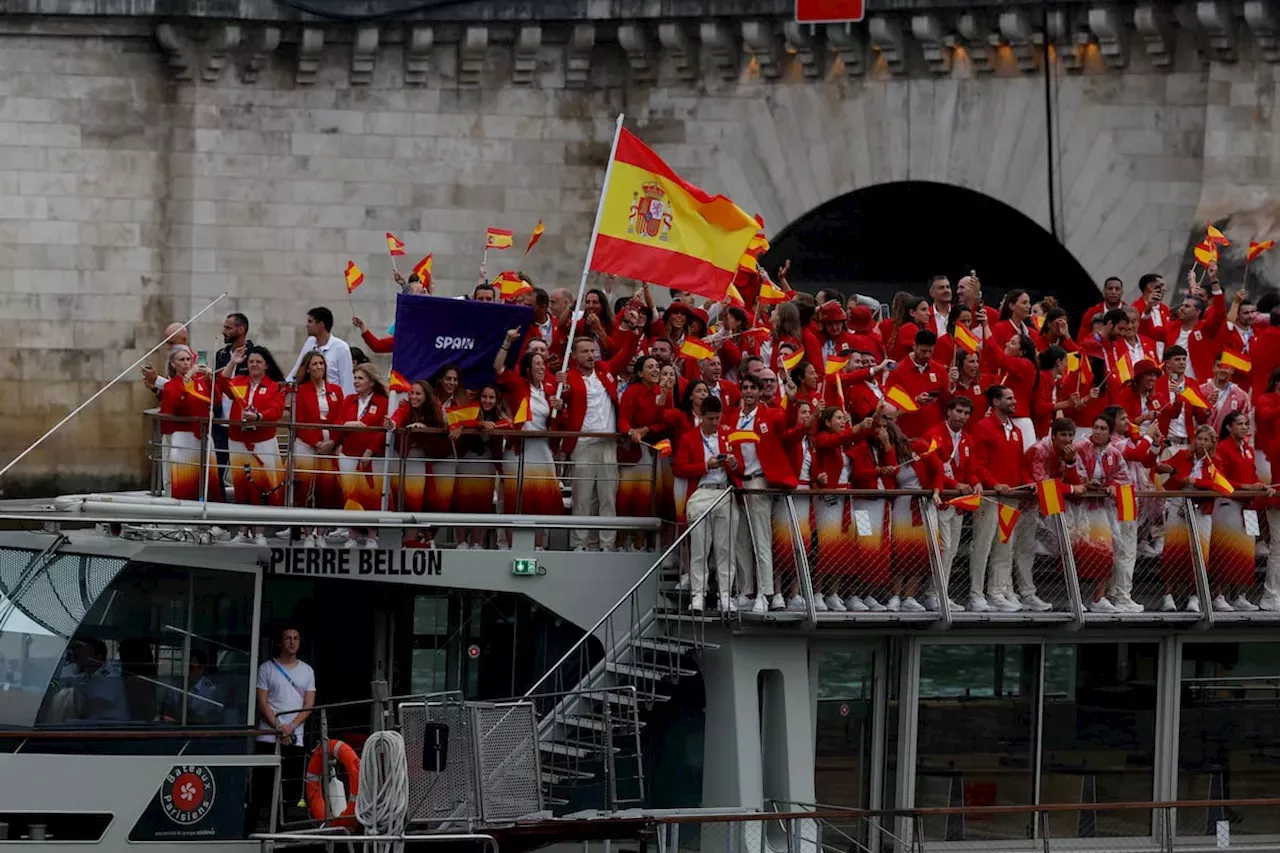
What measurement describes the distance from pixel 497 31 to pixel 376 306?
3.88 metres

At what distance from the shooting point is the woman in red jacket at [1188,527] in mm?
22750

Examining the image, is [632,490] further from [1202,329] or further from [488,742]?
[1202,329]

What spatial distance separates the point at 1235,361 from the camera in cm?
2434

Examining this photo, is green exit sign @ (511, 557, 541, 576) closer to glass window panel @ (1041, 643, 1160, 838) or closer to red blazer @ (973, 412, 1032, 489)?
red blazer @ (973, 412, 1032, 489)

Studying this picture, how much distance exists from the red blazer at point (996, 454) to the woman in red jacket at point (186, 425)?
5.87m

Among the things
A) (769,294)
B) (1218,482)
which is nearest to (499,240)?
(769,294)

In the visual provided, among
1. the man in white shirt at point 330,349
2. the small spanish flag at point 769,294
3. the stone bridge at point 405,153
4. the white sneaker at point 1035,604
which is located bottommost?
the white sneaker at point 1035,604

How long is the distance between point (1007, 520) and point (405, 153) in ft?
55.8

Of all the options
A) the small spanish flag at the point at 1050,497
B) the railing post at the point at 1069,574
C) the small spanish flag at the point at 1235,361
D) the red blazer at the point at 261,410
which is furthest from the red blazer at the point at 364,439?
the small spanish flag at the point at 1235,361

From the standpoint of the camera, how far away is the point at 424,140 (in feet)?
123

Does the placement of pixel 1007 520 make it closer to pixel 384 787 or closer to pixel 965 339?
pixel 965 339

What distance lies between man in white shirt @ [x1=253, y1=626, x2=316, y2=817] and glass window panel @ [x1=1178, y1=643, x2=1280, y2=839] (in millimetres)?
6962

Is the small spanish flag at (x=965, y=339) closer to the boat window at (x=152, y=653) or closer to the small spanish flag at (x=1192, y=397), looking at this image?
the small spanish flag at (x=1192, y=397)

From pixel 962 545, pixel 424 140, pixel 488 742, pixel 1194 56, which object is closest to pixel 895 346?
pixel 962 545
